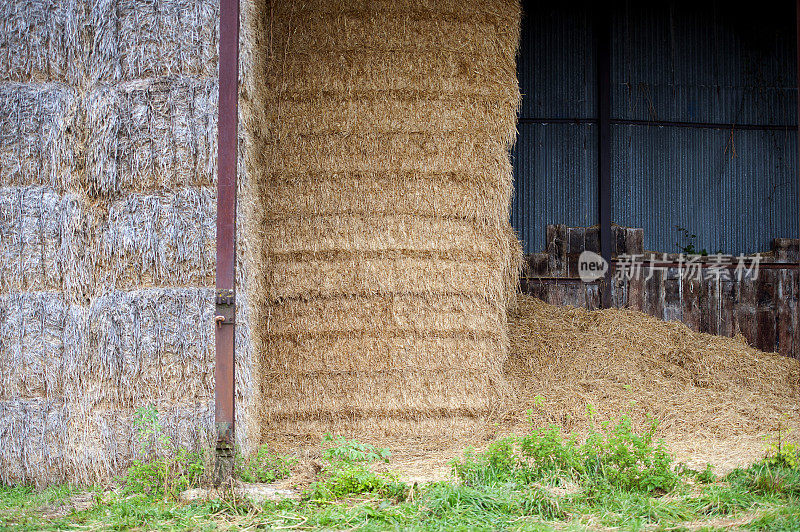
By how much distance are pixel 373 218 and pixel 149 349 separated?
2.00 m

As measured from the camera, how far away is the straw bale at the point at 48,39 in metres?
4.66

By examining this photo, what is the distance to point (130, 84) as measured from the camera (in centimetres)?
462

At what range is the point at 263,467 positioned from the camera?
4605mm

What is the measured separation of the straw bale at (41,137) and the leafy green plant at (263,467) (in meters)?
2.06

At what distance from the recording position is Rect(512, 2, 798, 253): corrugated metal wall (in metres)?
Answer: 9.00

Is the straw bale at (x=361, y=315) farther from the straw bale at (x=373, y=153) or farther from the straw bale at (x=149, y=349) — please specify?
the straw bale at (x=149, y=349)

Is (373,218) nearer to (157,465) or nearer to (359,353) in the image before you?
(359,353)

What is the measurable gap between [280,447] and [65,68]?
296 cm

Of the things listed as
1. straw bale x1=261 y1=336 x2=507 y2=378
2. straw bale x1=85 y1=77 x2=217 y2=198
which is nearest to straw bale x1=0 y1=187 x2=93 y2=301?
straw bale x1=85 y1=77 x2=217 y2=198

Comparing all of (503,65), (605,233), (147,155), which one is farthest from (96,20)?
(605,233)

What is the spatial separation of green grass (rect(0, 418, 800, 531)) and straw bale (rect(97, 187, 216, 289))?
3.74ft

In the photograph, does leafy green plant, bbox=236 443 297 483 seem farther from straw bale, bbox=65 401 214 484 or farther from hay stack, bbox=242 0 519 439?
hay stack, bbox=242 0 519 439

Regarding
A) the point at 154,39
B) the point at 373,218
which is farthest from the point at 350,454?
the point at 154,39

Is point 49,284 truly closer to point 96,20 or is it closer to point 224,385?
point 224,385
